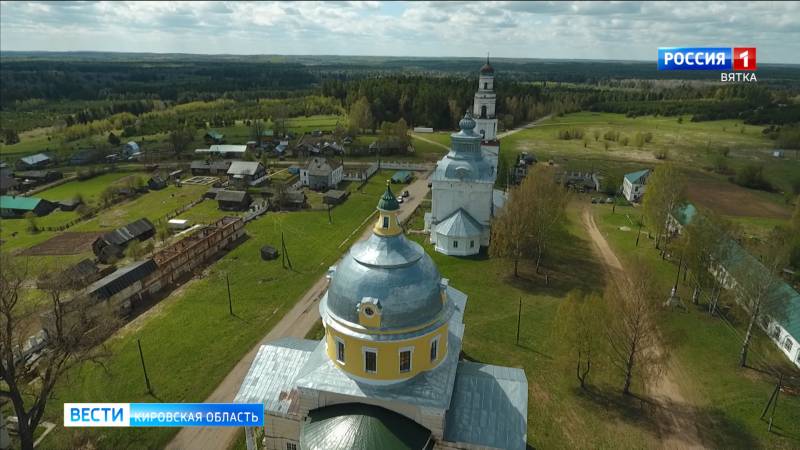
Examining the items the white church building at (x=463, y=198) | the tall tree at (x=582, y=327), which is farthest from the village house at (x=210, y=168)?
the tall tree at (x=582, y=327)

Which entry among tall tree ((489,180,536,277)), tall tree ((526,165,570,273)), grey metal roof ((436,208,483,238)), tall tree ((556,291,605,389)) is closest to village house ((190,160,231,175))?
grey metal roof ((436,208,483,238))

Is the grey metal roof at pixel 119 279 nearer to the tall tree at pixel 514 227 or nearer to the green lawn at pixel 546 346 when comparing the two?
the green lawn at pixel 546 346

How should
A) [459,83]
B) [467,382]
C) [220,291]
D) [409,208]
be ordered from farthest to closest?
[459,83]
[409,208]
[220,291]
[467,382]

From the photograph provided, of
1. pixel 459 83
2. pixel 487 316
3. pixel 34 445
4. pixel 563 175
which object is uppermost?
pixel 459 83

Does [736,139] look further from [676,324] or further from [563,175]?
[676,324]

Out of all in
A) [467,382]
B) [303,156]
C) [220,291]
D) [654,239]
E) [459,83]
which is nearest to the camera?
[467,382]

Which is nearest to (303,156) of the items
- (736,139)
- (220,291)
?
(220,291)

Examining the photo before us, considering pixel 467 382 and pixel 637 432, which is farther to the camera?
pixel 637 432

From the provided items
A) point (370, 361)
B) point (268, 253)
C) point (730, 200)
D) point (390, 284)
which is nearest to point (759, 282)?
point (390, 284)
